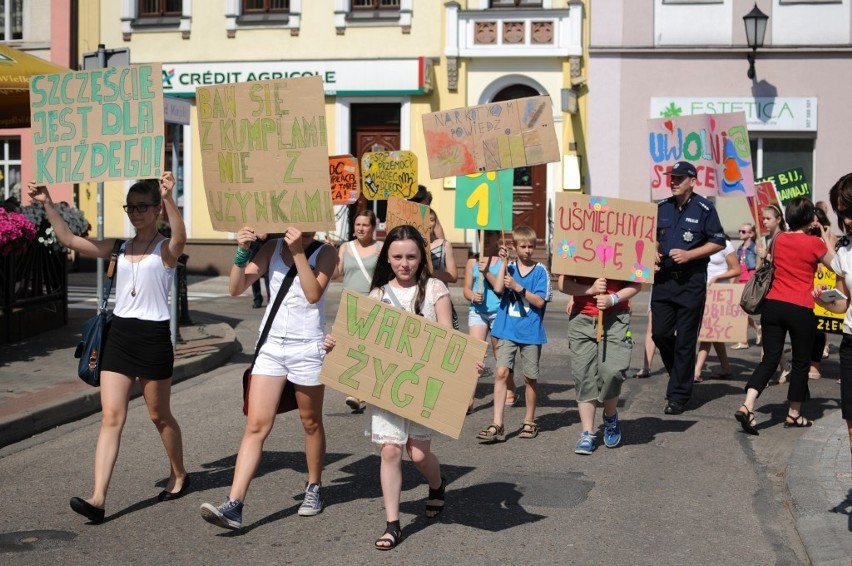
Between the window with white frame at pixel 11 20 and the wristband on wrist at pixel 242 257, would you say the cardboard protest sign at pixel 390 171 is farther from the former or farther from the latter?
the window with white frame at pixel 11 20

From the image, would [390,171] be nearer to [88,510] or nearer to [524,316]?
[524,316]

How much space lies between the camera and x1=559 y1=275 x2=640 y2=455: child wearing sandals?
8320mm

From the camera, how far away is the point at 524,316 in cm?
908

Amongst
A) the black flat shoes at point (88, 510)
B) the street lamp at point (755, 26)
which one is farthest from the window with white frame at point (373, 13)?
the black flat shoes at point (88, 510)

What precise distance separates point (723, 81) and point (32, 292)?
1486 cm

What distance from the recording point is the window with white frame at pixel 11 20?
26797 millimetres

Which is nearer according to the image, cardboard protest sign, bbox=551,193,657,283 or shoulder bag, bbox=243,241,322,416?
shoulder bag, bbox=243,241,322,416

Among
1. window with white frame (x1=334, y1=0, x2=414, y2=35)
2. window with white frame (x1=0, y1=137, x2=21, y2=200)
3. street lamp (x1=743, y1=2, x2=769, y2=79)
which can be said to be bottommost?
window with white frame (x1=0, y1=137, x2=21, y2=200)

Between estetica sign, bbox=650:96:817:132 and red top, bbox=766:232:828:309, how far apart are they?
14.0 m

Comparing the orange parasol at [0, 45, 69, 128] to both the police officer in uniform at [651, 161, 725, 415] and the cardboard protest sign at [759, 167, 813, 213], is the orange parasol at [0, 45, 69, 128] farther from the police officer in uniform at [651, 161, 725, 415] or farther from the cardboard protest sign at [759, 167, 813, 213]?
the cardboard protest sign at [759, 167, 813, 213]

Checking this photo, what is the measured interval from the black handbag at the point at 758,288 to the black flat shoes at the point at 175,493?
4819mm

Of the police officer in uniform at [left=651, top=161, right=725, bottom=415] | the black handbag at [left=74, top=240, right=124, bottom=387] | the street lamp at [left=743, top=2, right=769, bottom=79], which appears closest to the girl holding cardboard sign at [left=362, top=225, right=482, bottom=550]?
the black handbag at [left=74, top=240, right=124, bottom=387]

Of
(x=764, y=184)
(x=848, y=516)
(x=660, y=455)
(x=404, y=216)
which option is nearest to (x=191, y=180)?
(x=764, y=184)

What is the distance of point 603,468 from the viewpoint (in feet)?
26.1
